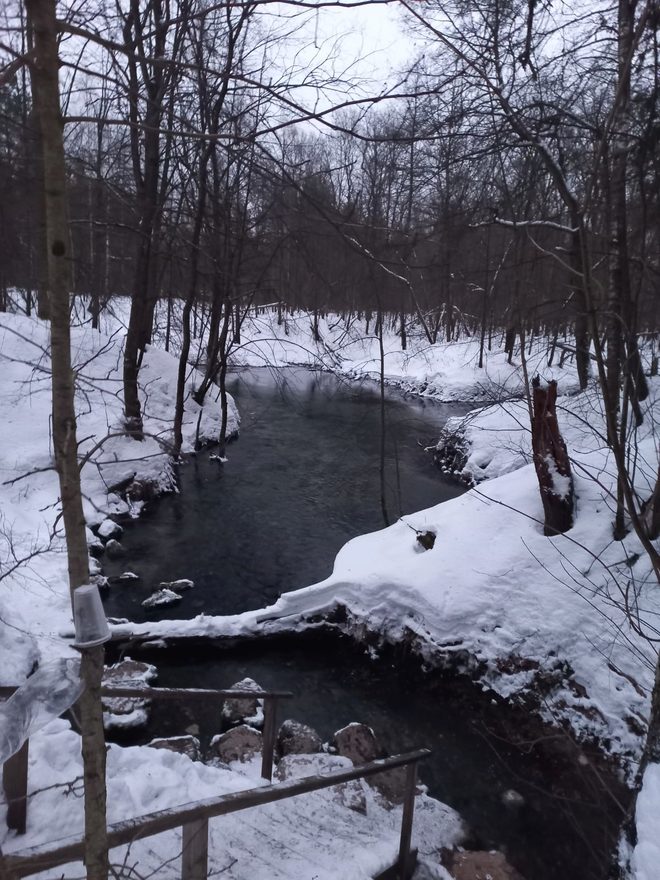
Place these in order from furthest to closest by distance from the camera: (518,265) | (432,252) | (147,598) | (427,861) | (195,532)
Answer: (195,532), (147,598), (427,861), (518,265), (432,252)

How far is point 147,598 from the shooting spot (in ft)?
26.1

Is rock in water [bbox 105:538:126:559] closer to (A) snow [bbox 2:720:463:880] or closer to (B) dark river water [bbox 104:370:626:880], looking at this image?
(B) dark river water [bbox 104:370:626:880]

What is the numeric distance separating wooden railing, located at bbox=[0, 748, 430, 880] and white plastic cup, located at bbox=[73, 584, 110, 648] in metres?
0.84

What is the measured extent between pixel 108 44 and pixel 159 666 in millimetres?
6661

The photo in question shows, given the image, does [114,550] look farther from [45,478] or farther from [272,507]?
[272,507]

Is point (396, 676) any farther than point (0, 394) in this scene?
No

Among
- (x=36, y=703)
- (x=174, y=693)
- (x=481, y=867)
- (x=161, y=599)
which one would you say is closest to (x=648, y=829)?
(x=481, y=867)

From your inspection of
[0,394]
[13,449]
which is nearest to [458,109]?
[13,449]

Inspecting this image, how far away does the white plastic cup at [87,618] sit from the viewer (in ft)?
4.03

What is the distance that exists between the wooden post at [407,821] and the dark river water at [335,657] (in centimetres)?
73

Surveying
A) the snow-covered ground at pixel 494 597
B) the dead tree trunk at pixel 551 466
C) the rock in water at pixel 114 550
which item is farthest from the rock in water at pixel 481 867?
the rock in water at pixel 114 550

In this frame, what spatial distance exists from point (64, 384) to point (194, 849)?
2268mm

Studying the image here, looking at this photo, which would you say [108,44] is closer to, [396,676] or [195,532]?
[396,676]

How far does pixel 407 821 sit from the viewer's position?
12.0 ft
